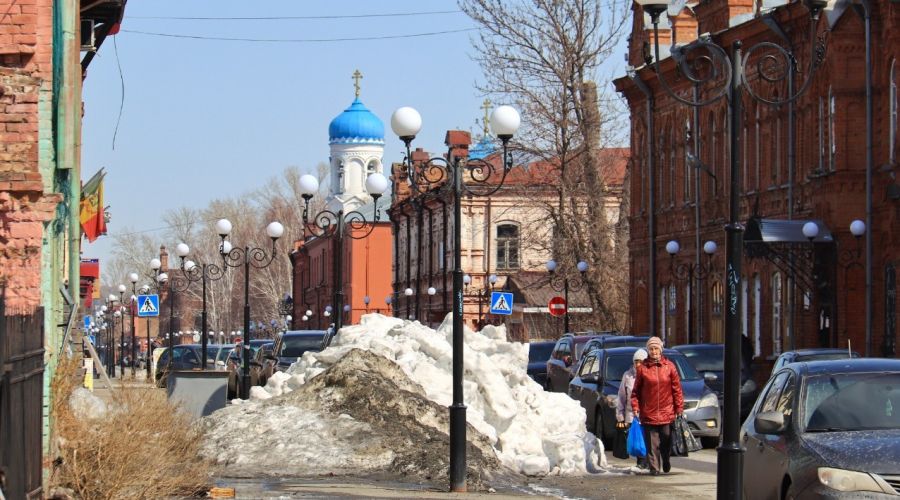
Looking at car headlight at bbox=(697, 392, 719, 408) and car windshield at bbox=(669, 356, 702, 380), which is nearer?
car headlight at bbox=(697, 392, 719, 408)

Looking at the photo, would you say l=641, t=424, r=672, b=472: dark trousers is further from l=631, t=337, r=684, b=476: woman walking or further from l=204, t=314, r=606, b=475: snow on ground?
l=204, t=314, r=606, b=475: snow on ground

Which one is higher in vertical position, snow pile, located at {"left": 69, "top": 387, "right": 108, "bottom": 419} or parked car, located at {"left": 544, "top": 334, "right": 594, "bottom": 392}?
snow pile, located at {"left": 69, "top": 387, "right": 108, "bottom": 419}

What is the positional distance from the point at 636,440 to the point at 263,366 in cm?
1699

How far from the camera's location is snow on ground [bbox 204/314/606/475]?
19703mm

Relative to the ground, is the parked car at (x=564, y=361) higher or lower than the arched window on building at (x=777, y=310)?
lower

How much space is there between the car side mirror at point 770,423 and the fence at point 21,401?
5.19 metres

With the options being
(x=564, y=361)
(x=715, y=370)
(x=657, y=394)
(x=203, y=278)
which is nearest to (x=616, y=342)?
(x=564, y=361)

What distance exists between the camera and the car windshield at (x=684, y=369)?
25547 millimetres

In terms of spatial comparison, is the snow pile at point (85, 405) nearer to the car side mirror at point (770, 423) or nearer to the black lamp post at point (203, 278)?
the car side mirror at point (770, 423)

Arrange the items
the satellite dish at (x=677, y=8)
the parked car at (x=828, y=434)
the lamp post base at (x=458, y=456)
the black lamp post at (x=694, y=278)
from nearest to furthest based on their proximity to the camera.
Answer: the parked car at (x=828, y=434) < the lamp post base at (x=458, y=456) < the black lamp post at (x=694, y=278) < the satellite dish at (x=677, y=8)

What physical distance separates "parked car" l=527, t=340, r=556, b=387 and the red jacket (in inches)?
725

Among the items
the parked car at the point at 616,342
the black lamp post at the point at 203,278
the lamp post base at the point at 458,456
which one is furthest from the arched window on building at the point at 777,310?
the lamp post base at the point at 458,456

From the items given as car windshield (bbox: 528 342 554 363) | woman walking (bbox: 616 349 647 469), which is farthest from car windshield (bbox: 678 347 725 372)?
car windshield (bbox: 528 342 554 363)

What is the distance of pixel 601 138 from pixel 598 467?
33.3 metres
